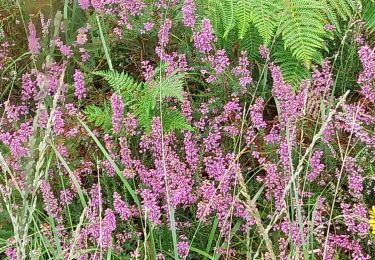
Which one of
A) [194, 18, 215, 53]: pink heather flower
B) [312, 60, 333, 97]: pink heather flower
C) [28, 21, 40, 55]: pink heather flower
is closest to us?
[312, 60, 333, 97]: pink heather flower

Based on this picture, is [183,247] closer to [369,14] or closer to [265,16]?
[265,16]

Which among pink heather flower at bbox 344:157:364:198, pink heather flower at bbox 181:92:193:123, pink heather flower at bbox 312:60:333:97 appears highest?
pink heather flower at bbox 312:60:333:97

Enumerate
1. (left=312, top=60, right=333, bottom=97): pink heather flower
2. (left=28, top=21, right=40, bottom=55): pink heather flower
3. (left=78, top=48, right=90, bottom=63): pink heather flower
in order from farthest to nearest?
(left=78, top=48, right=90, bottom=63): pink heather flower < (left=28, top=21, right=40, bottom=55): pink heather flower < (left=312, top=60, right=333, bottom=97): pink heather flower

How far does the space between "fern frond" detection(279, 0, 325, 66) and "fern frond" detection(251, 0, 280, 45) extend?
0.04 meters

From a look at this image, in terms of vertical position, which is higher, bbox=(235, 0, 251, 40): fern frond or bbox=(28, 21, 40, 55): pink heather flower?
bbox=(235, 0, 251, 40): fern frond

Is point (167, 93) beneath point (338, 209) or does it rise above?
above

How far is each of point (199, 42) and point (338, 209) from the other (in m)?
0.76

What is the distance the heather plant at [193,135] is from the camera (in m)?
1.91

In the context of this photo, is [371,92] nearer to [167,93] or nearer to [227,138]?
[227,138]

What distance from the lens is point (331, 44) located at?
273 centimetres

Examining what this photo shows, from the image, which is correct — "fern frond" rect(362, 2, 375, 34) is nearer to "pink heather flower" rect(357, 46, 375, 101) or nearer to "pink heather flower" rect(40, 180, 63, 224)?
"pink heather flower" rect(357, 46, 375, 101)

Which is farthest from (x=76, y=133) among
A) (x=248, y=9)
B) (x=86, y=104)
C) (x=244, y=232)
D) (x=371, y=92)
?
(x=371, y=92)

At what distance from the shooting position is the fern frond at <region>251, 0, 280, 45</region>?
246 cm

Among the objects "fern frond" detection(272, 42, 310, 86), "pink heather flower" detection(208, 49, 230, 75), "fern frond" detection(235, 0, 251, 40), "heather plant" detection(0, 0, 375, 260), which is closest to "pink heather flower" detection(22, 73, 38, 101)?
"heather plant" detection(0, 0, 375, 260)
